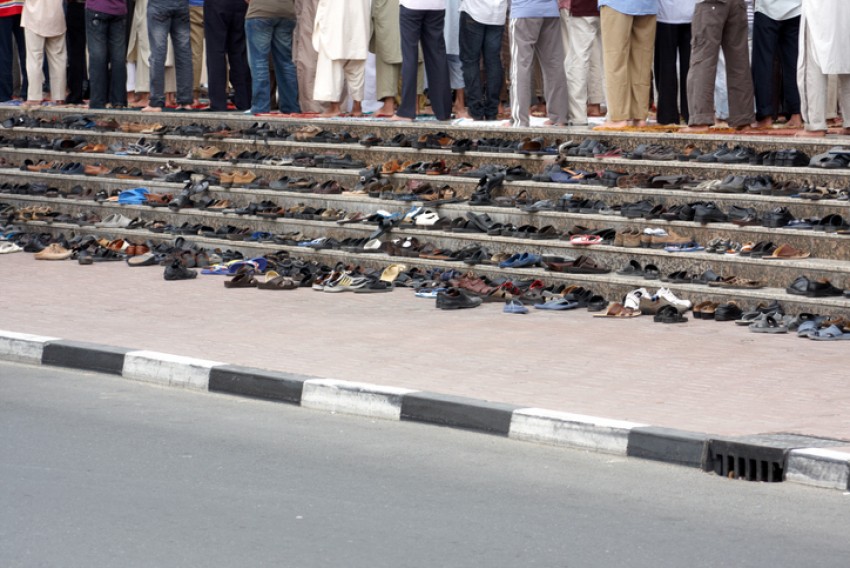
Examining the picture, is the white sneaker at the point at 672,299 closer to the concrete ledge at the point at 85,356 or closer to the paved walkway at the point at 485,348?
the paved walkway at the point at 485,348

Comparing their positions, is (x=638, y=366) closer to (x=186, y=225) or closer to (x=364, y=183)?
(x=364, y=183)

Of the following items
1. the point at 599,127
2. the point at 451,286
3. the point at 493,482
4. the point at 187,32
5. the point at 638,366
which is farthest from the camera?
the point at 187,32

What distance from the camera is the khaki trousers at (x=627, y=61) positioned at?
14.9 metres

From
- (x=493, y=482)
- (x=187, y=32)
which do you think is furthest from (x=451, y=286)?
(x=187, y=32)

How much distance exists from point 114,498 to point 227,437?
4.80 feet

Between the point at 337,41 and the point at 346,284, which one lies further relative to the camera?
the point at 337,41

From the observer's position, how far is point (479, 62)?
1736cm

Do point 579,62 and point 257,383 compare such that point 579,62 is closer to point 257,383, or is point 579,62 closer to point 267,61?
point 267,61

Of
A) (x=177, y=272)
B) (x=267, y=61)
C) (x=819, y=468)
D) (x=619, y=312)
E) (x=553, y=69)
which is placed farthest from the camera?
(x=267, y=61)

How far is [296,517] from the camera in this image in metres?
6.67

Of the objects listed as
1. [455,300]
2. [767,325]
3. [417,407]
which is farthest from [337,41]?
[417,407]

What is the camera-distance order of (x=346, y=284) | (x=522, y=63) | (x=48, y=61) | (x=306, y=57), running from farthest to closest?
(x=48, y=61)
(x=306, y=57)
(x=522, y=63)
(x=346, y=284)

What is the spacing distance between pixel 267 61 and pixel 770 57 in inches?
244

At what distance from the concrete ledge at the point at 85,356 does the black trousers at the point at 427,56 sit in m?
7.41
